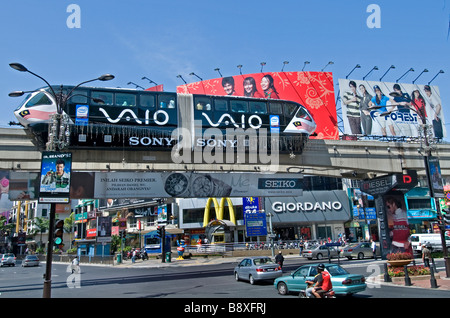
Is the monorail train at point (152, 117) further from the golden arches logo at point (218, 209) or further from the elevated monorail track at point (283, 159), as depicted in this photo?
the golden arches logo at point (218, 209)

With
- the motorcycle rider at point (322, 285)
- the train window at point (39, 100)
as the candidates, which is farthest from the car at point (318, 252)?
the train window at point (39, 100)

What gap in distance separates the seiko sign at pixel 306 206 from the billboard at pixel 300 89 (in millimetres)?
10306

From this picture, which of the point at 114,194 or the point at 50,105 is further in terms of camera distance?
the point at 114,194

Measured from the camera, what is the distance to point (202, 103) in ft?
81.4

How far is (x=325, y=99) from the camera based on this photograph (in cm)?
5634

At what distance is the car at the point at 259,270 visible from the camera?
18281mm

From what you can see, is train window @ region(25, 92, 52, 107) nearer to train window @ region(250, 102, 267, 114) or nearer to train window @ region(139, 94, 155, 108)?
train window @ region(139, 94, 155, 108)

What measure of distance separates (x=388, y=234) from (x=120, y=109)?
21.5 m

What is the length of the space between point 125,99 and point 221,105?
6479mm

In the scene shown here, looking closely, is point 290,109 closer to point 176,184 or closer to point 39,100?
point 176,184

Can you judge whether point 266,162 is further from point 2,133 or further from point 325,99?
point 325,99

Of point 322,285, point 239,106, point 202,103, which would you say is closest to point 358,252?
point 239,106
